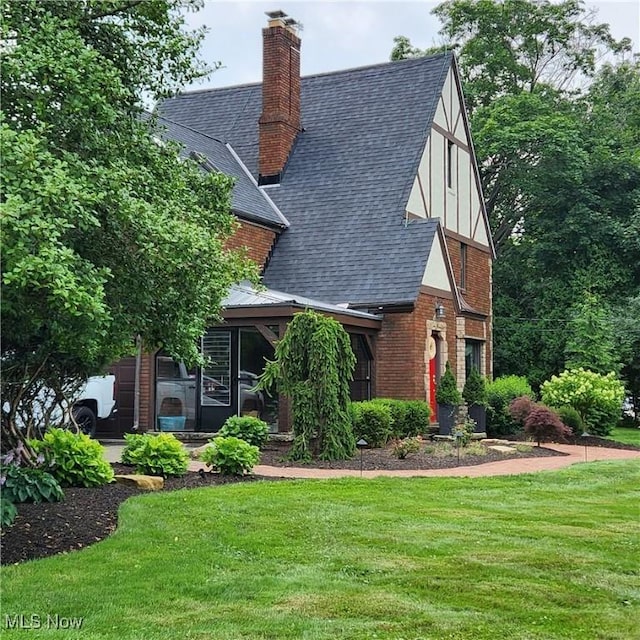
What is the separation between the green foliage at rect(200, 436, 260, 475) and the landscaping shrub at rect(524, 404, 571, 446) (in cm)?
705

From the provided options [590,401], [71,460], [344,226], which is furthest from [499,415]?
[71,460]

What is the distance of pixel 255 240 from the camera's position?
2028cm

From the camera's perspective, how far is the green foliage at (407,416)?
16.0m

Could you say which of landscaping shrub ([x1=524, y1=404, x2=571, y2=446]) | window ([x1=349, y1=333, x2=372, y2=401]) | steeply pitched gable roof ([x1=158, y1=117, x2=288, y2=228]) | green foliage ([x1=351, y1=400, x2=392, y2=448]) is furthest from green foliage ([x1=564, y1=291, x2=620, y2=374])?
green foliage ([x1=351, y1=400, x2=392, y2=448])

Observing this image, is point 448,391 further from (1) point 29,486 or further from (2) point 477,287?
(1) point 29,486

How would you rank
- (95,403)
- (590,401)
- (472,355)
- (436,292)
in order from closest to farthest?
1. (95,403)
2. (436,292)
3. (590,401)
4. (472,355)

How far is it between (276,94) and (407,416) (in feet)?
34.6

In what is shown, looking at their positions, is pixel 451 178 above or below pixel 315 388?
above

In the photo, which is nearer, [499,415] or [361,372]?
[361,372]

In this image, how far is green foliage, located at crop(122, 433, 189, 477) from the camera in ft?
34.0

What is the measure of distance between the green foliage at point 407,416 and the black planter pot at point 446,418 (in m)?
0.51

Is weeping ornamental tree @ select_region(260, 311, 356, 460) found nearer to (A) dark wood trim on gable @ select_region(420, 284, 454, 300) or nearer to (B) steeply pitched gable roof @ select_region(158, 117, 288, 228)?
(A) dark wood trim on gable @ select_region(420, 284, 454, 300)

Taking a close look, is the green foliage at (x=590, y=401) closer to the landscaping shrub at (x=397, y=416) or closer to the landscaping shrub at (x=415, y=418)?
the landscaping shrub at (x=415, y=418)

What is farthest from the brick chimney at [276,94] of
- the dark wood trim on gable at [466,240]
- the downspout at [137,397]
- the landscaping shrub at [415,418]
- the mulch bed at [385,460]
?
the mulch bed at [385,460]
